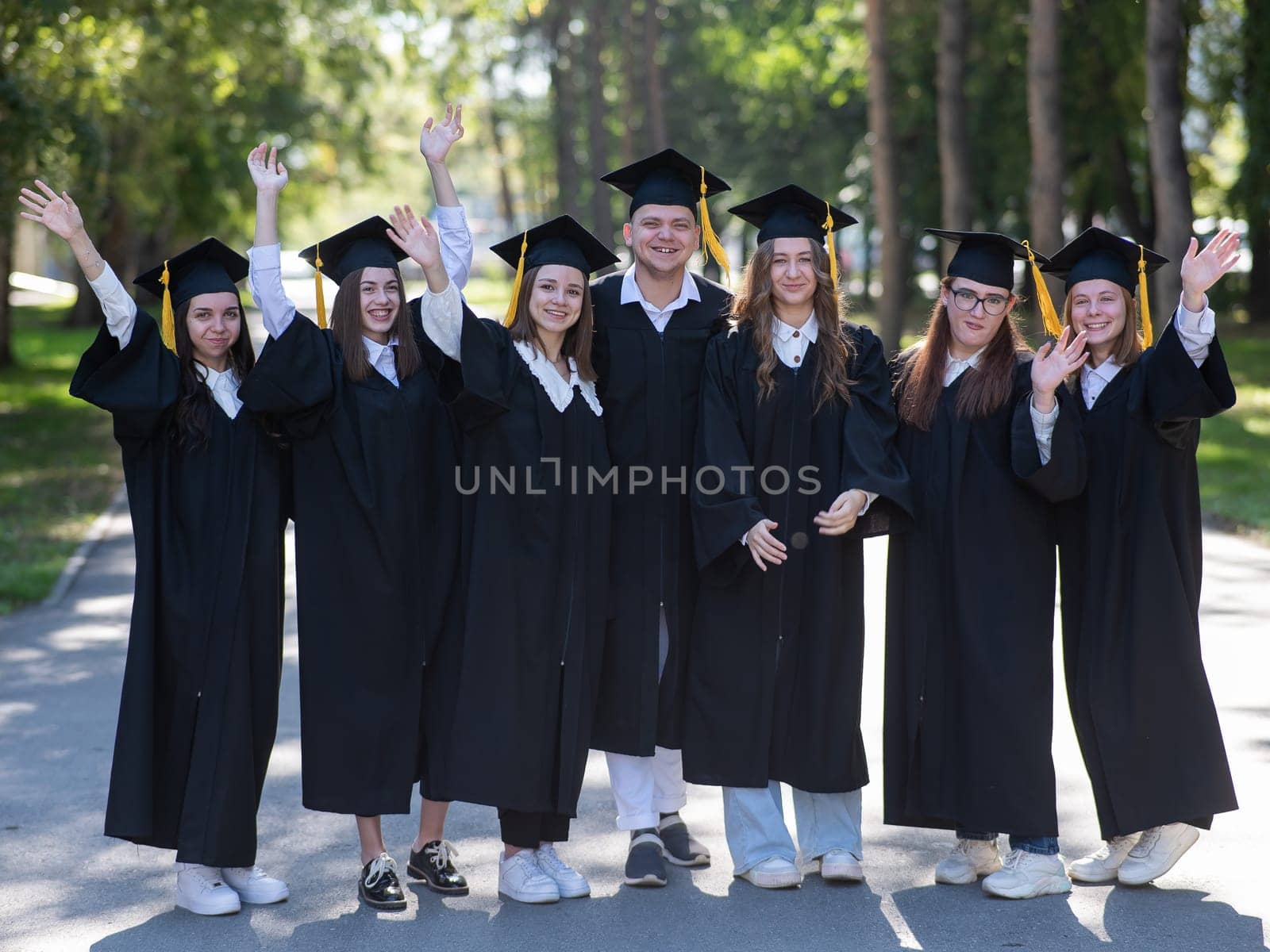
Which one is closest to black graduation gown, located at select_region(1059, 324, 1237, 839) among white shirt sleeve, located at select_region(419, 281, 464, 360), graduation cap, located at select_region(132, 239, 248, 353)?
white shirt sleeve, located at select_region(419, 281, 464, 360)

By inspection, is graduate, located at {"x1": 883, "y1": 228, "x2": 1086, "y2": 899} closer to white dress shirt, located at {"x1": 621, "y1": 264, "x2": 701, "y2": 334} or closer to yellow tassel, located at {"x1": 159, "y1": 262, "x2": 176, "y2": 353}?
white dress shirt, located at {"x1": 621, "y1": 264, "x2": 701, "y2": 334}

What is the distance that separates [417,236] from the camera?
463 cm

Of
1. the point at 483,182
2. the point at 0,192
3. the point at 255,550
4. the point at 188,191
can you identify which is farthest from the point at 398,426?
the point at 483,182

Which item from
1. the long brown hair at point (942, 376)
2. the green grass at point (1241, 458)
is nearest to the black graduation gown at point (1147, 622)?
the long brown hair at point (942, 376)

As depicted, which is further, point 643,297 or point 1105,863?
point 643,297

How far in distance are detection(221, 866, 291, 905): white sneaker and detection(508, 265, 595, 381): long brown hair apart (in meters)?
1.94

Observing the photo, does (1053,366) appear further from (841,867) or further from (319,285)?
(319,285)

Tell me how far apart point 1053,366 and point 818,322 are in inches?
32.2

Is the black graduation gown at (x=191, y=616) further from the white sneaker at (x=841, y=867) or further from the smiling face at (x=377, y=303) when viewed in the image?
the white sneaker at (x=841, y=867)

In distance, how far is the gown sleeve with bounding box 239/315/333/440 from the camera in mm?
4648

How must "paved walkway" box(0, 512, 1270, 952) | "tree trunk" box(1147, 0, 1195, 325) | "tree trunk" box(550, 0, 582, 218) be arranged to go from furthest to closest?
"tree trunk" box(550, 0, 582, 218), "tree trunk" box(1147, 0, 1195, 325), "paved walkway" box(0, 512, 1270, 952)

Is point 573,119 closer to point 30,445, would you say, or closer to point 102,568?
point 30,445

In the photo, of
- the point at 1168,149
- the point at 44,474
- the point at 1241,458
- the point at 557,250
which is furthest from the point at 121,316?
the point at 1168,149

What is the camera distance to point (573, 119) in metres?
39.5
